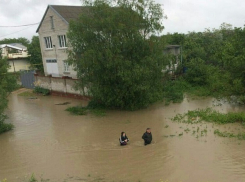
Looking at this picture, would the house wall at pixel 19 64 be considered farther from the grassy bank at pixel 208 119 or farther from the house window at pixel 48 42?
the grassy bank at pixel 208 119

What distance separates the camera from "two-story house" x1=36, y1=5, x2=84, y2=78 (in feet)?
86.9

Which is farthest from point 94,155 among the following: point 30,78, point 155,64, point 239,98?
point 30,78

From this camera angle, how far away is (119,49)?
17.1 m

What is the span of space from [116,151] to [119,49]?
24.6 feet

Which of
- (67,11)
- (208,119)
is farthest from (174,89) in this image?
(67,11)

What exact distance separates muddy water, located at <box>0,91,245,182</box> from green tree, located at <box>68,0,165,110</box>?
1.87 m

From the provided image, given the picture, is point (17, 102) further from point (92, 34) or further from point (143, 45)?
point (143, 45)

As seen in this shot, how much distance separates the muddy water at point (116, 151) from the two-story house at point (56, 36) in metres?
10.7

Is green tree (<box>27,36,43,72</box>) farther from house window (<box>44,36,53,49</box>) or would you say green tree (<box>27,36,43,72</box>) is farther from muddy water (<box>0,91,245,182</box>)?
muddy water (<box>0,91,245,182</box>)

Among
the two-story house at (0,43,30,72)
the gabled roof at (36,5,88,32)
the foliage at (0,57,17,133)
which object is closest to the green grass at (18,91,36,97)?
the gabled roof at (36,5,88,32)

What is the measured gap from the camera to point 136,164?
1016 centimetres

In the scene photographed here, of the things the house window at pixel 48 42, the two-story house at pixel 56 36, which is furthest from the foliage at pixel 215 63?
the house window at pixel 48 42

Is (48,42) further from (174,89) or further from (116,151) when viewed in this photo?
(116,151)

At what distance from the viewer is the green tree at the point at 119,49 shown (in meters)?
17.0
